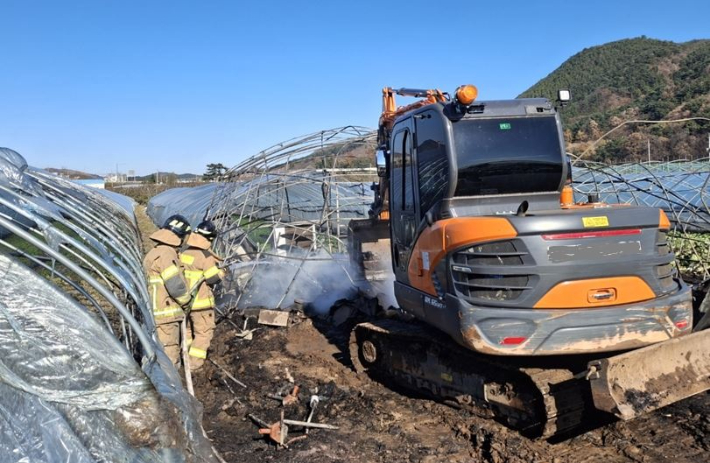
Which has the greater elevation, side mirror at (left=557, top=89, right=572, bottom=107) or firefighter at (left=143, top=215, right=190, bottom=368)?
side mirror at (left=557, top=89, right=572, bottom=107)

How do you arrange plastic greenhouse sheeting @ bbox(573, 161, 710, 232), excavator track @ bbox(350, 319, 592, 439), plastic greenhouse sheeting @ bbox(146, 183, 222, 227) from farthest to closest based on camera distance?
1. plastic greenhouse sheeting @ bbox(146, 183, 222, 227)
2. plastic greenhouse sheeting @ bbox(573, 161, 710, 232)
3. excavator track @ bbox(350, 319, 592, 439)

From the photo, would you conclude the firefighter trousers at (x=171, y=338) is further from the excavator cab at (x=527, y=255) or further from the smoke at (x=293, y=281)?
the excavator cab at (x=527, y=255)

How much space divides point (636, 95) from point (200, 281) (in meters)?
50.1

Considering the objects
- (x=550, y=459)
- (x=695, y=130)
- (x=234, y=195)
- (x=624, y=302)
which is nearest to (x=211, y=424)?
(x=550, y=459)

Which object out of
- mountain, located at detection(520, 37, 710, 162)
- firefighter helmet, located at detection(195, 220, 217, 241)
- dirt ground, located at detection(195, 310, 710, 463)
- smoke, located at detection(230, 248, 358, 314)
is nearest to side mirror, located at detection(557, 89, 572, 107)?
dirt ground, located at detection(195, 310, 710, 463)

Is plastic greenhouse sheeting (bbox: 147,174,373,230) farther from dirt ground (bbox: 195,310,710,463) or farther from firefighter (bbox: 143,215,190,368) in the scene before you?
dirt ground (bbox: 195,310,710,463)

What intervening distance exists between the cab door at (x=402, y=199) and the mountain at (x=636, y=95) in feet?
61.8

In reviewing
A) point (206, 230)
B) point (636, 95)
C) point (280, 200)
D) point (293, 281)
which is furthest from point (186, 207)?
point (636, 95)

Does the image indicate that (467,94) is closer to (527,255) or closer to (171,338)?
(527,255)

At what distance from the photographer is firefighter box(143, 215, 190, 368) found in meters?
7.25

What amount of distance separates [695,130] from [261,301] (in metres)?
33.3

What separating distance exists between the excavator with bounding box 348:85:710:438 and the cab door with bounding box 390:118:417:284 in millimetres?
59

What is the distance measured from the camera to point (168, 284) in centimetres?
721

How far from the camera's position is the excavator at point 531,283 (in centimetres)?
485
